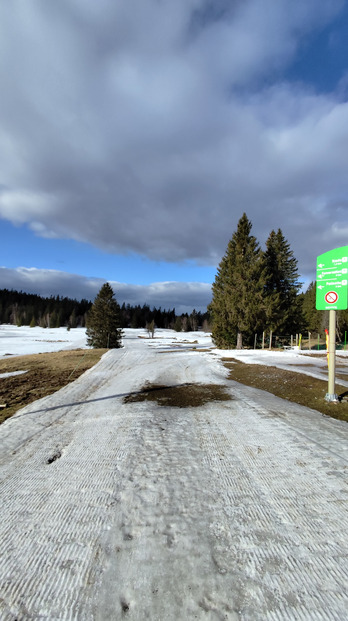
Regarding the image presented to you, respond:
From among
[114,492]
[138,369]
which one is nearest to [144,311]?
[138,369]

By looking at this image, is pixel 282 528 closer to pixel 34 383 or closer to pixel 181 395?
pixel 181 395

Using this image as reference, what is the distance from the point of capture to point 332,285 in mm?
5750

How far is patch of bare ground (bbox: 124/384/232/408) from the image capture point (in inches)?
243

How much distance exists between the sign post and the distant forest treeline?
96.0 m

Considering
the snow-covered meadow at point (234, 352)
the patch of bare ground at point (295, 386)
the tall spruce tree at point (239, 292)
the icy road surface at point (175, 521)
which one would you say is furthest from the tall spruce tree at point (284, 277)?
the icy road surface at point (175, 521)

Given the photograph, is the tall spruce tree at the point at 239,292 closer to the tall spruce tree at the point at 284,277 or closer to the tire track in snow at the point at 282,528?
the tall spruce tree at the point at 284,277

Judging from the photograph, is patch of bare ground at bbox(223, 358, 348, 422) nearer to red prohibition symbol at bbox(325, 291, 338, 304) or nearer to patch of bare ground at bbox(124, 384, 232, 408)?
patch of bare ground at bbox(124, 384, 232, 408)

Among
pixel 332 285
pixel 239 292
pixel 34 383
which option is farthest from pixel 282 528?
pixel 239 292

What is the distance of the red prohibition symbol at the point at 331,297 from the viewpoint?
568cm

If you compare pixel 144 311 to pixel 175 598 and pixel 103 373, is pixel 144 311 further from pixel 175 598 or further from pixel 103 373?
pixel 175 598

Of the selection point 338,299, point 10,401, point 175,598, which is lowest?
point 10,401

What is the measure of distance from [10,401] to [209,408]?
4720 millimetres

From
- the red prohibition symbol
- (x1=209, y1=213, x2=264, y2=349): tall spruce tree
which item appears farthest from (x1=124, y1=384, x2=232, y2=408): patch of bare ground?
(x1=209, y1=213, x2=264, y2=349): tall spruce tree

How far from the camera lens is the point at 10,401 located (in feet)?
21.8
